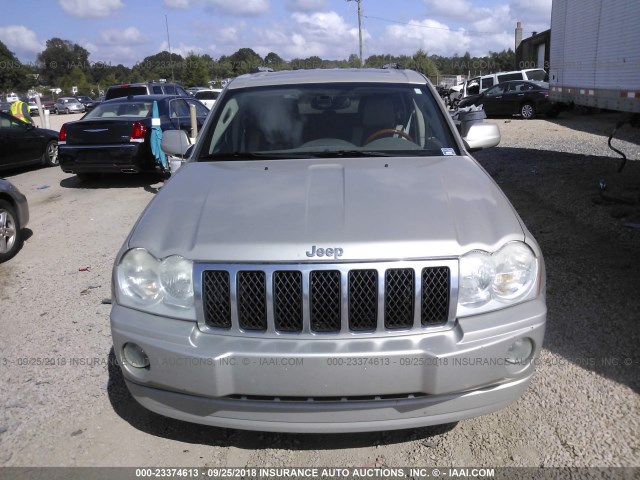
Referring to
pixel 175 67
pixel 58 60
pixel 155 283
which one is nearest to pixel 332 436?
pixel 155 283

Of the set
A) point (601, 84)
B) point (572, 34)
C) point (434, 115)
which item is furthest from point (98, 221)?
point (572, 34)

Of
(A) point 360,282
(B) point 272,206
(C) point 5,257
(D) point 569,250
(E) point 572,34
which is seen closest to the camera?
(A) point 360,282

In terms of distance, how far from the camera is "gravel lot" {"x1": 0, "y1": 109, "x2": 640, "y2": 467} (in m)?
2.71

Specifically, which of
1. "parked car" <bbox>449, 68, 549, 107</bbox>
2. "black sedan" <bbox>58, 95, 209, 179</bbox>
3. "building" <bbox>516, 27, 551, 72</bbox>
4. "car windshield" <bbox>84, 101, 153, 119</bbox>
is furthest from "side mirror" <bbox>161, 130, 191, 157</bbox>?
"building" <bbox>516, 27, 551, 72</bbox>

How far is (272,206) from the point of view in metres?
2.74

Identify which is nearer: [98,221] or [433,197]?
[433,197]

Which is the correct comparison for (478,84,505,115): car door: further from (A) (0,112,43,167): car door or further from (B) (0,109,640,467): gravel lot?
(A) (0,112,43,167): car door

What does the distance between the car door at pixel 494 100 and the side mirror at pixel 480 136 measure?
60.2ft

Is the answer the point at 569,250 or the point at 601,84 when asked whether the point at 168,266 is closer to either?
the point at 569,250

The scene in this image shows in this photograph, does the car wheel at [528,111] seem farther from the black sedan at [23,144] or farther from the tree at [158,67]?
the tree at [158,67]

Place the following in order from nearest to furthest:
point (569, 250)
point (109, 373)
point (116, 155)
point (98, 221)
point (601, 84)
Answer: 1. point (109, 373)
2. point (569, 250)
3. point (601, 84)
4. point (98, 221)
5. point (116, 155)

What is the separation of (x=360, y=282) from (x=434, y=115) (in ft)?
6.48

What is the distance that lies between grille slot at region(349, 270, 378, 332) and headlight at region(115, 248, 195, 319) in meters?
0.71

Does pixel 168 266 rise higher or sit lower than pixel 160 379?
higher
